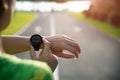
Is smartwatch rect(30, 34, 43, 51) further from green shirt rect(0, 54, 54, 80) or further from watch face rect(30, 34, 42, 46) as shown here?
green shirt rect(0, 54, 54, 80)

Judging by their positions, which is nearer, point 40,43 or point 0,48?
point 0,48

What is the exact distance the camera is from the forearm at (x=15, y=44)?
1.51 m

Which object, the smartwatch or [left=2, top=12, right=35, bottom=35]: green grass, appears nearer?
the smartwatch

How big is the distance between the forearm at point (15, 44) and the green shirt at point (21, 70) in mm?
495

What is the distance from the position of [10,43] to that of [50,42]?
6.3 inches

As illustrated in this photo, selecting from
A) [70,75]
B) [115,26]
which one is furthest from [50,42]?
[115,26]

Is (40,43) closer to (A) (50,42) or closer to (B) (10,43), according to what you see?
(A) (50,42)

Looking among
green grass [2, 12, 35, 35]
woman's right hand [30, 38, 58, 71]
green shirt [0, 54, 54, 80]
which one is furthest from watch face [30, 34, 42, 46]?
green grass [2, 12, 35, 35]

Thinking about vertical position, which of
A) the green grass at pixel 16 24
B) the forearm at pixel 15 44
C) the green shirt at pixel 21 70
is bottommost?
the green grass at pixel 16 24

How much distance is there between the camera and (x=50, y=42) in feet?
4.74

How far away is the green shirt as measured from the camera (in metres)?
0.99

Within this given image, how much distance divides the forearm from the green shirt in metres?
0.50

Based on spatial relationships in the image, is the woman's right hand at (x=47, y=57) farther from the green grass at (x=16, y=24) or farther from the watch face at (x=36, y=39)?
the green grass at (x=16, y=24)

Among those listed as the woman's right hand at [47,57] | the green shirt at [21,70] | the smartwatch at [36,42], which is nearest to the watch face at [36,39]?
the smartwatch at [36,42]
